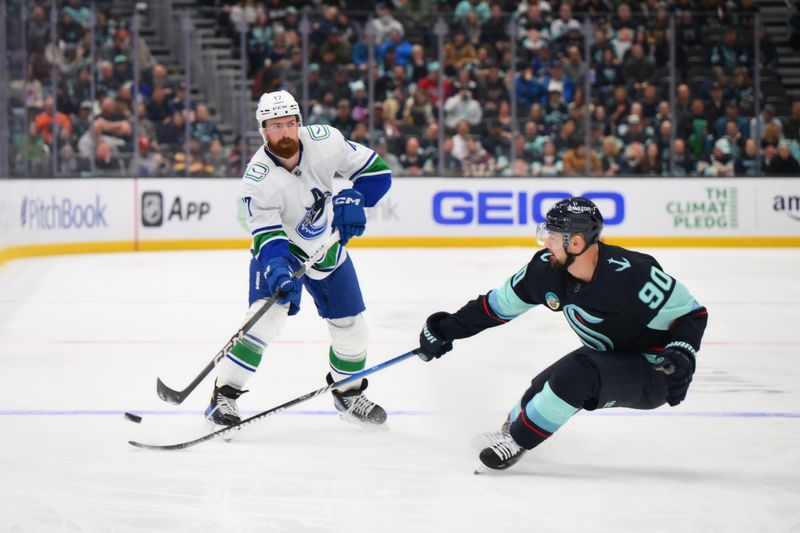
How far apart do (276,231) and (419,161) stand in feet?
26.4

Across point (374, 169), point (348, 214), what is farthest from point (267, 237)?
point (374, 169)

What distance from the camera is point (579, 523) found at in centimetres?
309

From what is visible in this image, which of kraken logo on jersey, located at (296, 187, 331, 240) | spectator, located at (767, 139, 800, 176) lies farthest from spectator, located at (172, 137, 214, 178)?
kraken logo on jersey, located at (296, 187, 331, 240)

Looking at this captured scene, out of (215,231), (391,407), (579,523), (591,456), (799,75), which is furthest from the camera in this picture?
(799,75)

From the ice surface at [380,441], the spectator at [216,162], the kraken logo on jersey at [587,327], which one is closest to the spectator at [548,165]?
the spectator at [216,162]

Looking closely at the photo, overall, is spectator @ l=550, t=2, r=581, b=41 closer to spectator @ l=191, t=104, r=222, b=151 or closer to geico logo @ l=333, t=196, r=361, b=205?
spectator @ l=191, t=104, r=222, b=151

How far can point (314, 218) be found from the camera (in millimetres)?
4312

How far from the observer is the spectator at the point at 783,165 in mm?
11945

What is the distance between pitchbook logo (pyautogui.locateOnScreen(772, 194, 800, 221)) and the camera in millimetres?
11953

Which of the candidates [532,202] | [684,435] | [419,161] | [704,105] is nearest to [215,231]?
[419,161]

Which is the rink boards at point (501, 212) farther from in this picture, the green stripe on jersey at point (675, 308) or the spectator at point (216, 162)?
the green stripe on jersey at point (675, 308)

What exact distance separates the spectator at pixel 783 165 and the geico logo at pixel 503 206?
5.05 feet

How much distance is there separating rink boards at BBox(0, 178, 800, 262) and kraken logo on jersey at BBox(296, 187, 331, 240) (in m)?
7.46

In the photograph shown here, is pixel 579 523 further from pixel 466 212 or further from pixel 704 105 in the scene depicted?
pixel 704 105
